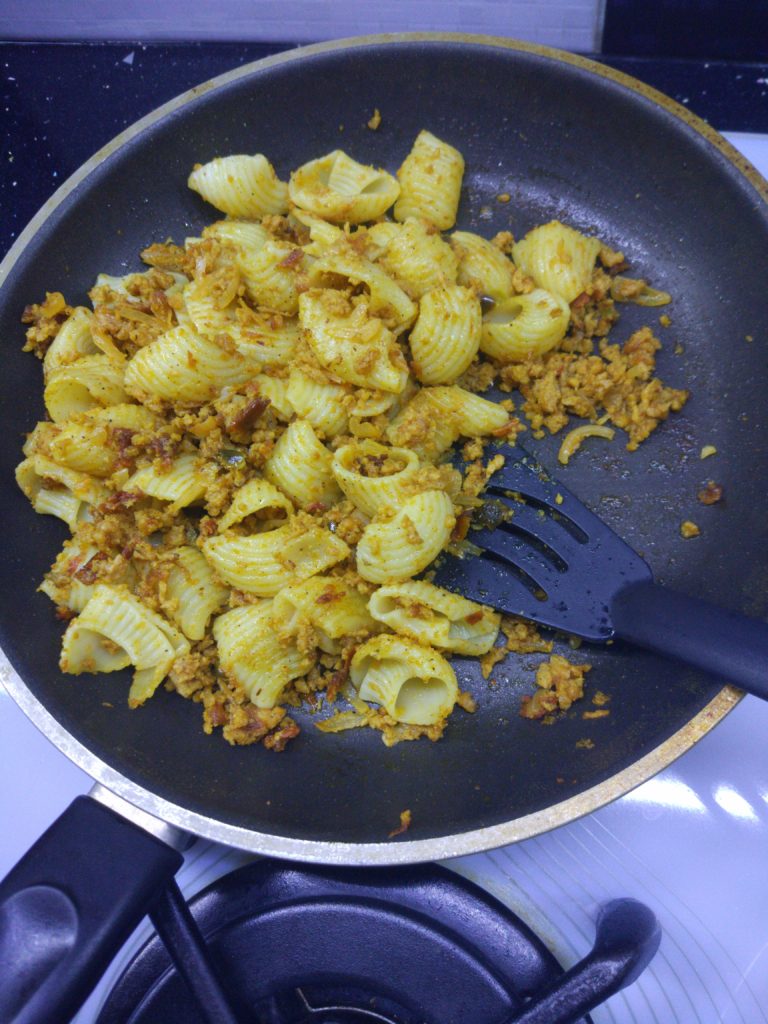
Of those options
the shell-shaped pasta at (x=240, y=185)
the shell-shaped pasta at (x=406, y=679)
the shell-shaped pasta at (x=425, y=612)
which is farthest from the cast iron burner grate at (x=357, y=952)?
the shell-shaped pasta at (x=240, y=185)

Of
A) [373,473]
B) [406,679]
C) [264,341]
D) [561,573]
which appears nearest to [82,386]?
[264,341]

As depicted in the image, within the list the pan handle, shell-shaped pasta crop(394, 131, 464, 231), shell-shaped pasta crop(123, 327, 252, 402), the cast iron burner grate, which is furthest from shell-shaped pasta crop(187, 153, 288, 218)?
the cast iron burner grate

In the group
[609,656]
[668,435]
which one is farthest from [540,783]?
[668,435]

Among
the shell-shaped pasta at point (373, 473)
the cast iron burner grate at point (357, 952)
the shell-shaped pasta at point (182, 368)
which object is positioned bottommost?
the cast iron burner grate at point (357, 952)

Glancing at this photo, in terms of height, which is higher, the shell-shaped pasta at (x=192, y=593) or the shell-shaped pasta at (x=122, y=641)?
the shell-shaped pasta at (x=192, y=593)

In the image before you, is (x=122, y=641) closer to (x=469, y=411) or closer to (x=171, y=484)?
(x=171, y=484)

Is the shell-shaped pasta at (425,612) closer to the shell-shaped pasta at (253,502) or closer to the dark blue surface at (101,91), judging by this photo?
the shell-shaped pasta at (253,502)

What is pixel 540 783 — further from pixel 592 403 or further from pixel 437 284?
pixel 437 284
